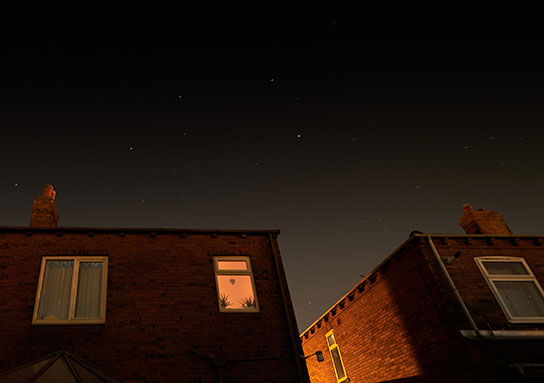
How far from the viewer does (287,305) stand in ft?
40.5

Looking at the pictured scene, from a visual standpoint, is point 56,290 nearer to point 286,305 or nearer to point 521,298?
point 286,305

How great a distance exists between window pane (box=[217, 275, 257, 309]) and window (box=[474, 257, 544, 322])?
7311 millimetres

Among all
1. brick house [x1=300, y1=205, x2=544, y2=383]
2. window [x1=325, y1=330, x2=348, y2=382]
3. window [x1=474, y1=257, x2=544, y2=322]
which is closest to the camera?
brick house [x1=300, y1=205, x2=544, y2=383]

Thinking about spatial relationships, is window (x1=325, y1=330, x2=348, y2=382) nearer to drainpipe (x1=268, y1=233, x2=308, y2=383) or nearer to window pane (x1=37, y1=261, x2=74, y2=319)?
drainpipe (x1=268, y1=233, x2=308, y2=383)

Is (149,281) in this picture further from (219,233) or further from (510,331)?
A: (510,331)

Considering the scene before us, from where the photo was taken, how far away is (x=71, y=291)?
1146cm

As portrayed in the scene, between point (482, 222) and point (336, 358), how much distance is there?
8278 millimetres

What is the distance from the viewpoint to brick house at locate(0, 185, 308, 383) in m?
10.6

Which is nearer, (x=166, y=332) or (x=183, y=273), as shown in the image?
(x=166, y=332)

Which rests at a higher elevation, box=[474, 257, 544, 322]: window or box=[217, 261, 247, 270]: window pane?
box=[217, 261, 247, 270]: window pane

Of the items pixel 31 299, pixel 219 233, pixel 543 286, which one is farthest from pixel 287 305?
pixel 543 286

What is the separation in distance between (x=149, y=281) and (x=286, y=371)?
4.61 metres

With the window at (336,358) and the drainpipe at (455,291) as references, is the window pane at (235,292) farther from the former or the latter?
the window at (336,358)

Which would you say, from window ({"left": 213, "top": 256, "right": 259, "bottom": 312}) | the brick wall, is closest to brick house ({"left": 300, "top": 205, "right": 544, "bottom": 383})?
the brick wall
